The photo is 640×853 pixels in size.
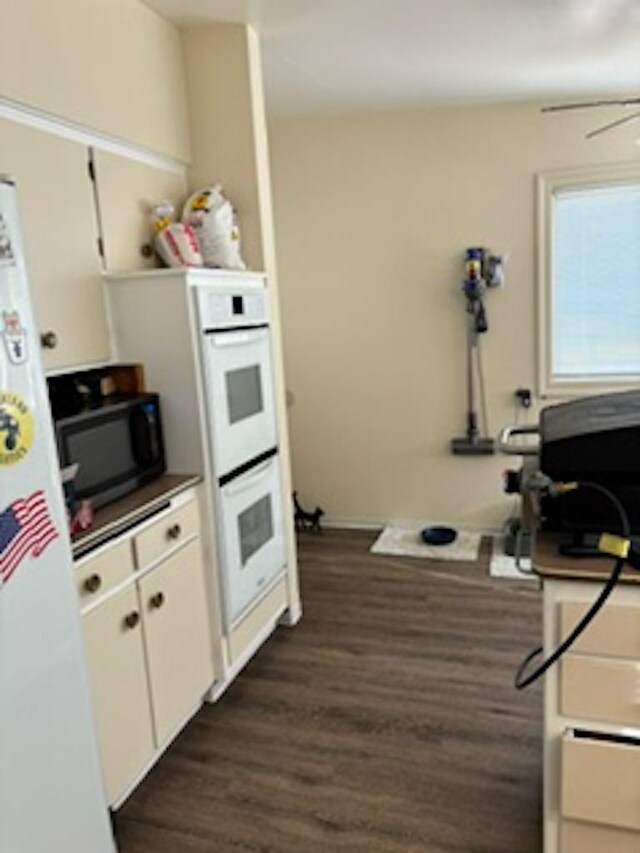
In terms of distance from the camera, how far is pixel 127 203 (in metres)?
2.45

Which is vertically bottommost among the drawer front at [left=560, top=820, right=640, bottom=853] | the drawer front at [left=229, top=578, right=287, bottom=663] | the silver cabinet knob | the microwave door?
the drawer front at [left=229, top=578, right=287, bottom=663]

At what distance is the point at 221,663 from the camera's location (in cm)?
254

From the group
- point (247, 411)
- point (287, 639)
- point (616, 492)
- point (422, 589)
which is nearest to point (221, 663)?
point (287, 639)

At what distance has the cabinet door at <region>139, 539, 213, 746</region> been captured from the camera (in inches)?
83.9

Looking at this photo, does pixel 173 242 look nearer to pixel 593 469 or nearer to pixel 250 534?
pixel 250 534

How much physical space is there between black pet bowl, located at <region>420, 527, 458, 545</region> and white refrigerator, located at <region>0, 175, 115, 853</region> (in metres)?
2.84

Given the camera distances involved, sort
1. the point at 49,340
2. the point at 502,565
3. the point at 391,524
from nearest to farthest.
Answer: the point at 49,340 < the point at 502,565 < the point at 391,524

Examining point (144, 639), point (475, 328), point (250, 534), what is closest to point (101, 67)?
point (250, 534)

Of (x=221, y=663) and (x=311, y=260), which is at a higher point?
(x=311, y=260)

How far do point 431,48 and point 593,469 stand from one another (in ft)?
7.66

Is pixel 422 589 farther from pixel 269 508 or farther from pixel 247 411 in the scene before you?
pixel 247 411

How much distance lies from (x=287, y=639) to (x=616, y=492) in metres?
2.03

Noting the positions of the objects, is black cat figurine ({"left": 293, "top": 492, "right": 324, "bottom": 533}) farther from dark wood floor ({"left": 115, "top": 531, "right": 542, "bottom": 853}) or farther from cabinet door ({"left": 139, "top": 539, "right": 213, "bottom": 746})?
cabinet door ({"left": 139, "top": 539, "right": 213, "bottom": 746})

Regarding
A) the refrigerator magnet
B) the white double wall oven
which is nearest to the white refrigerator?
the refrigerator magnet
